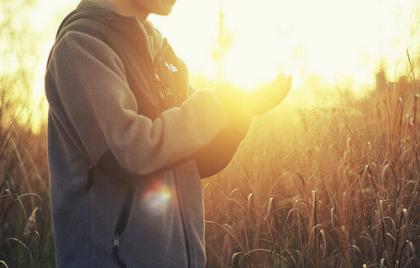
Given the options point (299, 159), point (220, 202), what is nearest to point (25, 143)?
point (220, 202)

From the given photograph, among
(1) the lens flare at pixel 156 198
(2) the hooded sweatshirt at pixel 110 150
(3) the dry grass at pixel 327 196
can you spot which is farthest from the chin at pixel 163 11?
(3) the dry grass at pixel 327 196

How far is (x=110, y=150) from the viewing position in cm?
135

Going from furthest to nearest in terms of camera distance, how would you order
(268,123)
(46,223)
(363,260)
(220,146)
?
(268,123) < (46,223) < (363,260) < (220,146)

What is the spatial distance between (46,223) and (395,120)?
1766mm

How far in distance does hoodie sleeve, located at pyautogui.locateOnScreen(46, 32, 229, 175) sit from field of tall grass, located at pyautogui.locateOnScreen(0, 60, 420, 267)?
111 cm

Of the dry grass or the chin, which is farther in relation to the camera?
the dry grass

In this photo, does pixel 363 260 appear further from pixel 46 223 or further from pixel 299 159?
pixel 46 223

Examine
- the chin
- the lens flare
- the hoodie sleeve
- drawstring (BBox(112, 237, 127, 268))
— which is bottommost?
drawstring (BBox(112, 237, 127, 268))

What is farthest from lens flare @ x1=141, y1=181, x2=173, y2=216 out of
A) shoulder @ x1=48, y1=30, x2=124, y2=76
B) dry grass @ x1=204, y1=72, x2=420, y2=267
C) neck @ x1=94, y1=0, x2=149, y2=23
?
dry grass @ x1=204, y1=72, x2=420, y2=267

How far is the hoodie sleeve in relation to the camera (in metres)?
1.33

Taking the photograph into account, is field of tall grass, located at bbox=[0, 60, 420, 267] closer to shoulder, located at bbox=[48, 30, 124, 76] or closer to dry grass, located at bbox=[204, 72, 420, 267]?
dry grass, located at bbox=[204, 72, 420, 267]

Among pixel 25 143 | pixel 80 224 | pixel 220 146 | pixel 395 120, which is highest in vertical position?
pixel 220 146

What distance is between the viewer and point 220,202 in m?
3.13

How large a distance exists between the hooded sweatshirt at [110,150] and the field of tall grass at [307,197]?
1003 mm
